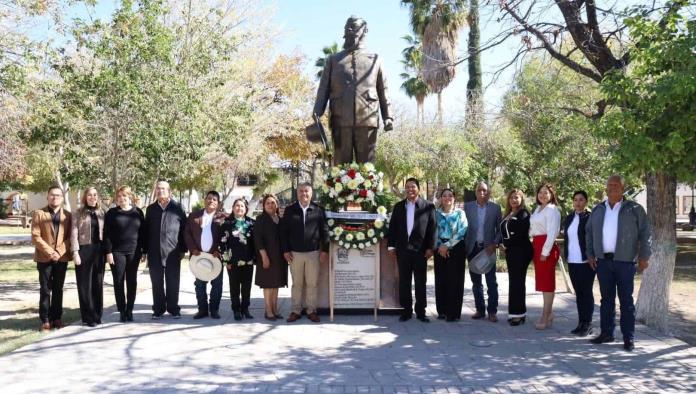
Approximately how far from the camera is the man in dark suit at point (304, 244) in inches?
325

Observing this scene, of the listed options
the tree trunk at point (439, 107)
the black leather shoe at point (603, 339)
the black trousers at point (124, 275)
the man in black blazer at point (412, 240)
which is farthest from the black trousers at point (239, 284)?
the tree trunk at point (439, 107)

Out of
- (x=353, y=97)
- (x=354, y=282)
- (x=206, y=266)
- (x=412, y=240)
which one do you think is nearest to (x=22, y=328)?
(x=206, y=266)

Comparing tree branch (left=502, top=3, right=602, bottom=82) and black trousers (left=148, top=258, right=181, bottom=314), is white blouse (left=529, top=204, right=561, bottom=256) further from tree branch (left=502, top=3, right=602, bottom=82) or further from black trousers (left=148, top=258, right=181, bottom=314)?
black trousers (left=148, top=258, right=181, bottom=314)

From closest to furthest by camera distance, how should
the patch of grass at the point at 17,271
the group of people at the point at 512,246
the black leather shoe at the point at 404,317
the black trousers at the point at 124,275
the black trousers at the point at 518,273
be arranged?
the group of people at the point at 512,246
the black trousers at the point at 518,273
the black trousers at the point at 124,275
the black leather shoe at the point at 404,317
the patch of grass at the point at 17,271

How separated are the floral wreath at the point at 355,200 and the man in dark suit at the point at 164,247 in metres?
2.03

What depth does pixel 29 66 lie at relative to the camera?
10.2 m

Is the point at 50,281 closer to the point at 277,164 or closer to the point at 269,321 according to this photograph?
the point at 269,321

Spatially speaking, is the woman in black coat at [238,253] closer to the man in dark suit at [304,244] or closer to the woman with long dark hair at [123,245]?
the man in dark suit at [304,244]

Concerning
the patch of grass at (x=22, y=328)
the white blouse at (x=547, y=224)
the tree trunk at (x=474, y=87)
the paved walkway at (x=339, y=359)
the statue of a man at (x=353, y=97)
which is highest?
the tree trunk at (x=474, y=87)

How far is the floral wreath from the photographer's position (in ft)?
27.5

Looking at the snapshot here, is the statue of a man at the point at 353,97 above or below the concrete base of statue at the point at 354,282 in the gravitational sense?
above

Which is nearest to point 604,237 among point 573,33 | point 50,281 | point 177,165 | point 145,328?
point 573,33

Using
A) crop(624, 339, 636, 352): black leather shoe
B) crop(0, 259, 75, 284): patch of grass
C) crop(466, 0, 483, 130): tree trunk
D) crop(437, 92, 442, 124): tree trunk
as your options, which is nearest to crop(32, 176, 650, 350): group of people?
crop(624, 339, 636, 352): black leather shoe

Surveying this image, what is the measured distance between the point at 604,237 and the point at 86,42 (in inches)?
364
